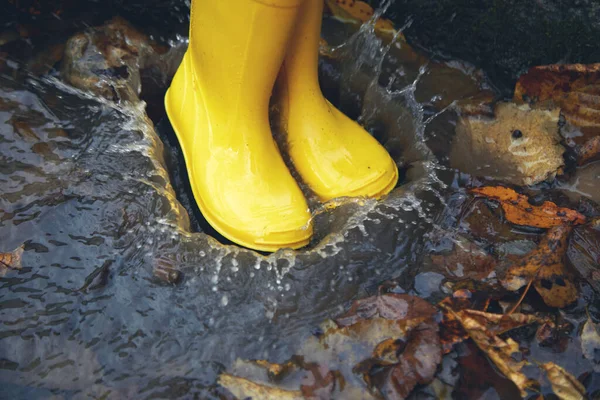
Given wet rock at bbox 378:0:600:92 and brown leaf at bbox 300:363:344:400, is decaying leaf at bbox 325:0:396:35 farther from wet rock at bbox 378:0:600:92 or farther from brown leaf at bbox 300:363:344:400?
brown leaf at bbox 300:363:344:400

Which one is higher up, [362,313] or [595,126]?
[595,126]

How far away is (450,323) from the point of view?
112 centimetres

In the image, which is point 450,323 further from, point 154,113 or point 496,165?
point 154,113

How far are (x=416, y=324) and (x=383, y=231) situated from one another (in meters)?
0.34

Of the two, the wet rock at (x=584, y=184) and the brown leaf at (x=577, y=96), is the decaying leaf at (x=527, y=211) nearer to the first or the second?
the wet rock at (x=584, y=184)

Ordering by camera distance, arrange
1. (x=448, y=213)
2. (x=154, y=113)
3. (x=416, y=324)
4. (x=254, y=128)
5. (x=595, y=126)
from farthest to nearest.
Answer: (x=154, y=113), (x=595, y=126), (x=448, y=213), (x=254, y=128), (x=416, y=324)

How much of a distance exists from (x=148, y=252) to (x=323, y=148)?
543mm

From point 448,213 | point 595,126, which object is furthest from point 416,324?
point 595,126

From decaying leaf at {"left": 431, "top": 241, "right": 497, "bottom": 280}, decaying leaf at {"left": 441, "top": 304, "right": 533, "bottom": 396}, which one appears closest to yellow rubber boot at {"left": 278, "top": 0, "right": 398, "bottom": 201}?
decaying leaf at {"left": 431, "top": 241, "right": 497, "bottom": 280}

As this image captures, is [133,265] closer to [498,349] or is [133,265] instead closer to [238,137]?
[238,137]

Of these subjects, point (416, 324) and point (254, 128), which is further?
point (254, 128)

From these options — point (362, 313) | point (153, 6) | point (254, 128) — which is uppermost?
point (153, 6)

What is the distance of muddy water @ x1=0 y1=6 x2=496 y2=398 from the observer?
1.09m

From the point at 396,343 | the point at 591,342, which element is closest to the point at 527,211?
the point at 591,342
